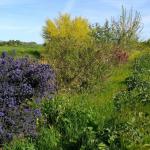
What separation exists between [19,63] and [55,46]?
5.55 meters

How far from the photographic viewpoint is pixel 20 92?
10969 millimetres

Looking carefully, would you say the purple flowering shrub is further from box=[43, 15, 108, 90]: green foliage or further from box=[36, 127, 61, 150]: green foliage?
box=[43, 15, 108, 90]: green foliage

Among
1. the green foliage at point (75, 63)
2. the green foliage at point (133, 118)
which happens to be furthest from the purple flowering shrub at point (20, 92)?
the green foliage at point (75, 63)

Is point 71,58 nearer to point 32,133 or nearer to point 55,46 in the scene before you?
point 55,46

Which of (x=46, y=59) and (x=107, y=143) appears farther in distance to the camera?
(x=46, y=59)

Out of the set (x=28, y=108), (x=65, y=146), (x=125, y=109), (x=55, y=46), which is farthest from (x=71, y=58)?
(x=65, y=146)

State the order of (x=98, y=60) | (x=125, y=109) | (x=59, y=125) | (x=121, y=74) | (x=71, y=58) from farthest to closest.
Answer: (x=121, y=74)
(x=98, y=60)
(x=71, y=58)
(x=125, y=109)
(x=59, y=125)

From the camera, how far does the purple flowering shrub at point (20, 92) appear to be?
10.3 meters

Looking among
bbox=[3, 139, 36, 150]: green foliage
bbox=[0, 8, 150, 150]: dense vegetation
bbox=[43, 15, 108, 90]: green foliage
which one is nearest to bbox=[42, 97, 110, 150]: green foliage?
bbox=[0, 8, 150, 150]: dense vegetation

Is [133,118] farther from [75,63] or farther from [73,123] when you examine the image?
[75,63]

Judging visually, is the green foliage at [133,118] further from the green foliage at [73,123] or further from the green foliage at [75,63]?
the green foliage at [75,63]

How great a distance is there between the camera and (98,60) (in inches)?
702

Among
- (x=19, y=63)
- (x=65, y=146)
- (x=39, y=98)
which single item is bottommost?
(x=65, y=146)

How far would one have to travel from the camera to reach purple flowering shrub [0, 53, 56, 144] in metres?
10.3
